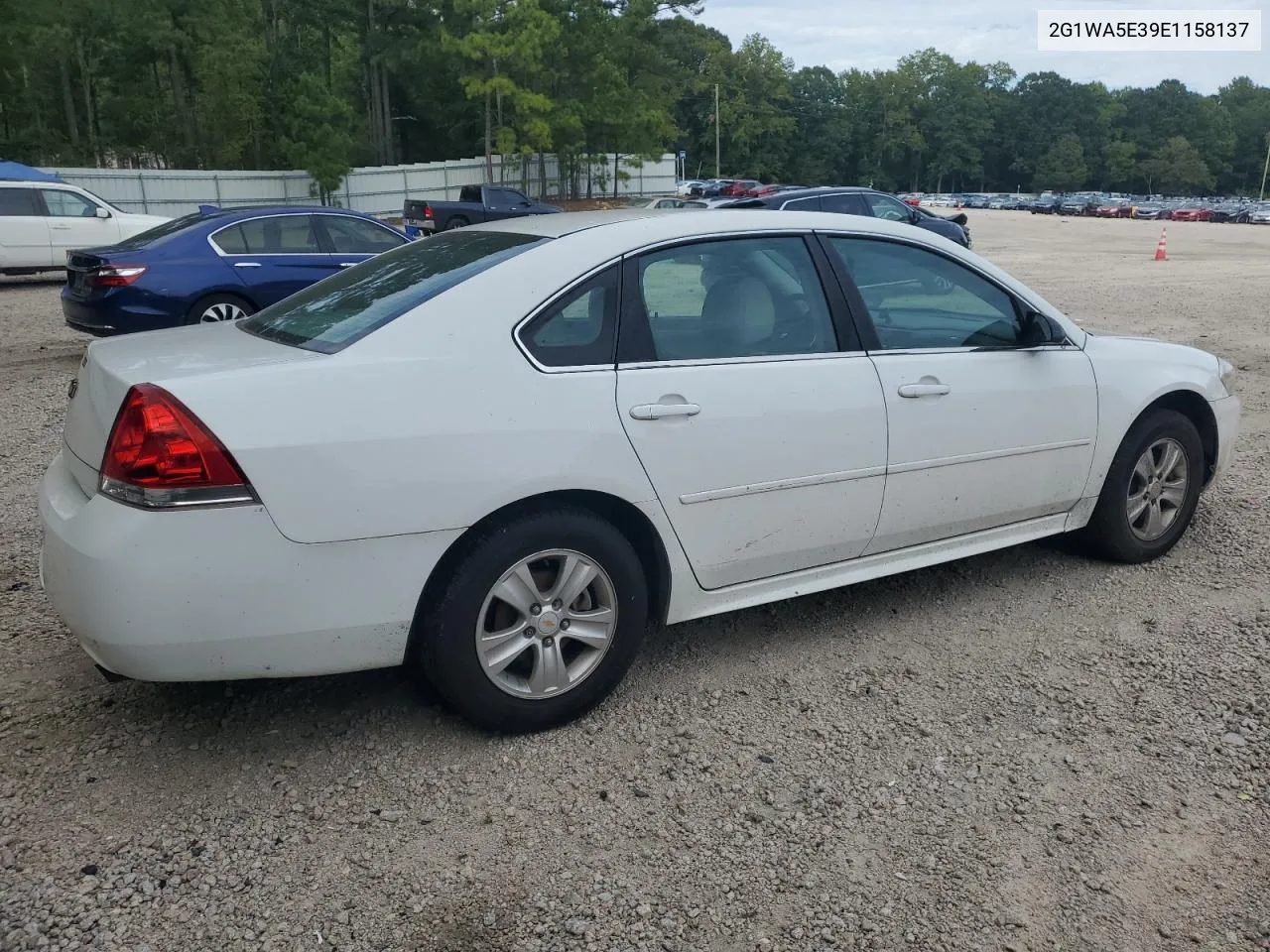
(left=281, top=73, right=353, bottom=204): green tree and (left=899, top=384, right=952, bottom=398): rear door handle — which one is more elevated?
(left=281, top=73, right=353, bottom=204): green tree

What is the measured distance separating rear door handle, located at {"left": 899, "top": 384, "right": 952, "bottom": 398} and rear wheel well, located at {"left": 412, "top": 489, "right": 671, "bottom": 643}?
3.66ft

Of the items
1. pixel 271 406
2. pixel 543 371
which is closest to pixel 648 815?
pixel 543 371

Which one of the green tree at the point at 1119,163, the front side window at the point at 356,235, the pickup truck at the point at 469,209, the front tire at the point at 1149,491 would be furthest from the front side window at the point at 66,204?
the green tree at the point at 1119,163

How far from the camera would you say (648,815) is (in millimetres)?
2912

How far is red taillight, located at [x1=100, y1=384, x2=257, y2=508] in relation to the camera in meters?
2.68

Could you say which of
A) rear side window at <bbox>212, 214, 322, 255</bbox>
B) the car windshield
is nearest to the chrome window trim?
rear side window at <bbox>212, 214, 322, 255</bbox>

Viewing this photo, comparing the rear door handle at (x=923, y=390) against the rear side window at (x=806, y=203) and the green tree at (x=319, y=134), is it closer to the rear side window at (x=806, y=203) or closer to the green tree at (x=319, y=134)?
the rear side window at (x=806, y=203)

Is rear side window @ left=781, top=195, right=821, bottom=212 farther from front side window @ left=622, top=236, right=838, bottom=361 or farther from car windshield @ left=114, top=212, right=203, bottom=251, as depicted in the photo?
front side window @ left=622, top=236, right=838, bottom=361

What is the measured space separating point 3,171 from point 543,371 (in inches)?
850

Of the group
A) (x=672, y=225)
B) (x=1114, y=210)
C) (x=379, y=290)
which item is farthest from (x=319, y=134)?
(x=1114, y=210)

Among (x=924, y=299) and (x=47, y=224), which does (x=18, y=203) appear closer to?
(x=47, y=224)

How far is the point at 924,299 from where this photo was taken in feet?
13.4

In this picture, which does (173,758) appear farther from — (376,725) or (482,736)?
(482,736)

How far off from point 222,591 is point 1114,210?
7958 cm
